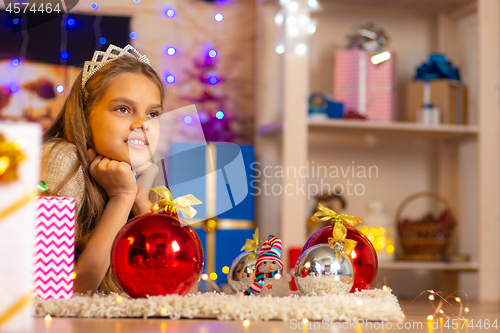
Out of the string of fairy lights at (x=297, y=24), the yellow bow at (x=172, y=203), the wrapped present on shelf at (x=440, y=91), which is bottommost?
the yellow bow at (x=172, y=203)

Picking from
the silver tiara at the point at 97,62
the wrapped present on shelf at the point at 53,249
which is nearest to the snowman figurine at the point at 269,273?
the wrapped present on shelf at the point at 53,249

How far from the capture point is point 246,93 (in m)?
2.30

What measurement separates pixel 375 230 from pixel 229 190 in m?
0.91

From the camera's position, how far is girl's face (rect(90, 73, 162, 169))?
0.96 meters

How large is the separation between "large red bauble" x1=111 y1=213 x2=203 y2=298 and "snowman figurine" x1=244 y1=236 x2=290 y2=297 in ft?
0.30

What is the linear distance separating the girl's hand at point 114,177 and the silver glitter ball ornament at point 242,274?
0.28 metres

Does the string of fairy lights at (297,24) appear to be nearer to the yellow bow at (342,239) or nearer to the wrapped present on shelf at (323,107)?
the wrapped present on shelf at (323,107)

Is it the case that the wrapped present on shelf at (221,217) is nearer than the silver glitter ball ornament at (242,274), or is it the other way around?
the silver glitter ball ornament at (242,274)

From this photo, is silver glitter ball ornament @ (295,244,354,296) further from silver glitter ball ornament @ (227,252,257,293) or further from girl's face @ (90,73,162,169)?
girl's face @ (90,73,162,169)

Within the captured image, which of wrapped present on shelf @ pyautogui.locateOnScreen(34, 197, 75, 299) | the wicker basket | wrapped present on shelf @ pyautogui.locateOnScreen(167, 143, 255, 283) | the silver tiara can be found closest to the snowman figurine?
wrapped present on shelf @ pyautogui.locateOnScreen(34, 197, 75, 299)

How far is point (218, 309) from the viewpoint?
1.83 ft

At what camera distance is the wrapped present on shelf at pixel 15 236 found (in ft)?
1.26

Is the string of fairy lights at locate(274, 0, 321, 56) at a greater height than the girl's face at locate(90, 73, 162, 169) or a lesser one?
greater

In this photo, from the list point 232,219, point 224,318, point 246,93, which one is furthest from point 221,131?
point 224,318
